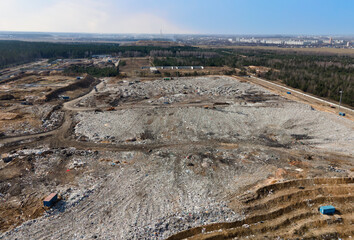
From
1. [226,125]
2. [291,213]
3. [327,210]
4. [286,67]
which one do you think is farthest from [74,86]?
[286,67]

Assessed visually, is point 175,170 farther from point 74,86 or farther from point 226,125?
point 74,86

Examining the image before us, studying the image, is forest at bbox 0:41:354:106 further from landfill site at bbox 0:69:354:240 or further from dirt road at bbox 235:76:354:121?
landfill site at bbox 0:69:354:240

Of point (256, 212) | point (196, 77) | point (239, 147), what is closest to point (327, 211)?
point (256, 212)

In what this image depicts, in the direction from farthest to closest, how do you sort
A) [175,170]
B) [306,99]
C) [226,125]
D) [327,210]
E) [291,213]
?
1. [306,99]
2. [226,125]
3. [175,170]
4. [291,213]
5. [327,210]

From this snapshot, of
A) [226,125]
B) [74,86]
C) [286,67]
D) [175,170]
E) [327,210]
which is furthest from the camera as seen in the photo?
[286,67]

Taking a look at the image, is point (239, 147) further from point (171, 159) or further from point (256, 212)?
point (256, 212)

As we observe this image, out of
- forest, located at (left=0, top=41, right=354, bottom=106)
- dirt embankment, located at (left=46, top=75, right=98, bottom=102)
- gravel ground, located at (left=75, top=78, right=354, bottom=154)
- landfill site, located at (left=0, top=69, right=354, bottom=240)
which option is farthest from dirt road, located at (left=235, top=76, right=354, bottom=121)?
dirt embankment, located at (left=46, top=75, right=98, bottom=102)

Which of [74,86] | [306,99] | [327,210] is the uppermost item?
[74,86]

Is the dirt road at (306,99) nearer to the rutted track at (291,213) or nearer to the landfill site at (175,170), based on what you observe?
the landfill site at (175,170)
